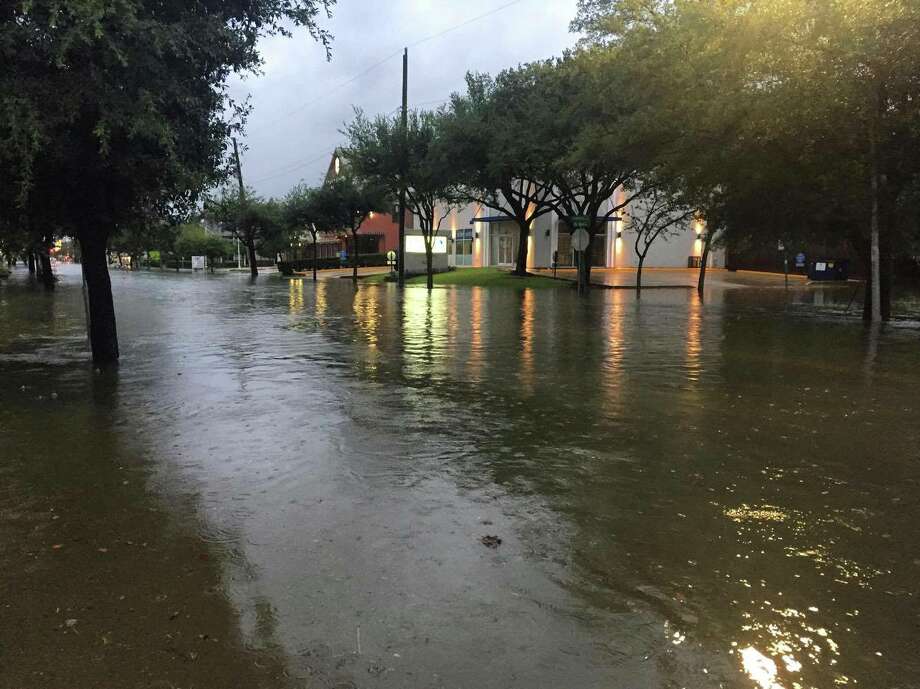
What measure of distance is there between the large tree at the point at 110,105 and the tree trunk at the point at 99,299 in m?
0.02

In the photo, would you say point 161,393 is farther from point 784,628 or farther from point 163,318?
point 163,318

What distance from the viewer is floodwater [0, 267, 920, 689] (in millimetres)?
3055

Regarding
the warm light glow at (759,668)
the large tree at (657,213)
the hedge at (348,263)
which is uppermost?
the large tree at (657,213)

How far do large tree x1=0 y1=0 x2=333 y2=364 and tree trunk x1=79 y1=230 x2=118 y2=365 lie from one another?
0.7 inches

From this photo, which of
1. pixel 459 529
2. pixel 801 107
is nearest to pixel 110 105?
pixel 459 529

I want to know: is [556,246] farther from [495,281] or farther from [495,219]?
[495,281]

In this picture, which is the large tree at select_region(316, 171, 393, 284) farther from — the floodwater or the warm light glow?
the warm light glow

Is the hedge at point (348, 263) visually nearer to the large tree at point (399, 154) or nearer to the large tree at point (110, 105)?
the large tree at point (399, 154)

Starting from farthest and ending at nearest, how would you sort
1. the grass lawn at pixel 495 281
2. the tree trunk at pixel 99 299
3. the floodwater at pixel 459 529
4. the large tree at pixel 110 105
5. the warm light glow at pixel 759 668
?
the grass lawn at pixel 495 281
the tree trunk at pixel 99 299
the large tree at pixel 110 105
the floodwater at pixel 459 529
the warm light glow at pixel 759 668

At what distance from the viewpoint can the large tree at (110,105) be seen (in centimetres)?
711

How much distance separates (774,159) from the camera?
51.6ft

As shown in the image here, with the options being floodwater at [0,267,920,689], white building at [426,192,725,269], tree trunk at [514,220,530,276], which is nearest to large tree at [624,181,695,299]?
tree trunk at [514,220,530,276]

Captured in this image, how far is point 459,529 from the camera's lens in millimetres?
4371

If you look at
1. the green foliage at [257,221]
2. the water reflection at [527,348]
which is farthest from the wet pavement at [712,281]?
the green foliage at [257,221]
